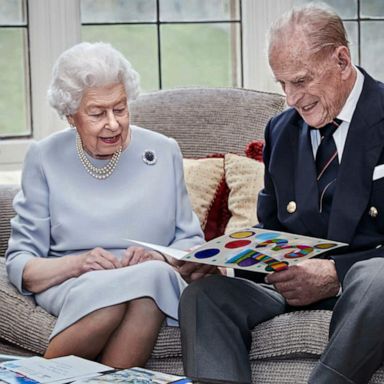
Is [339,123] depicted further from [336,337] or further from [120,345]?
[120,345]

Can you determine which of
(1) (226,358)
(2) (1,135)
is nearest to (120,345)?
(1) (226,358)

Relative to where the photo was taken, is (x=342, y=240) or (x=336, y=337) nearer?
A: (x=336, y=337)

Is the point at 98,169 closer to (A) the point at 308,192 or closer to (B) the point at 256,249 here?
(A) the point at 308,192

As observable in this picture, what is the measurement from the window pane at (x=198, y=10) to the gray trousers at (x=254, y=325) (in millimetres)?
1673

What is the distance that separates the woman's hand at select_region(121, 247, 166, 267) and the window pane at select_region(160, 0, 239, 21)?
150 cm

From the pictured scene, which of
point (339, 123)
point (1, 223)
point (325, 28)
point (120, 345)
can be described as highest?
point (325, 28)

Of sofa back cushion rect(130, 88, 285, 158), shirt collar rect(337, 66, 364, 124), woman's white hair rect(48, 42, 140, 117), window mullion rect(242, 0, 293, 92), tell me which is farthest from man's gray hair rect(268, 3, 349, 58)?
window mullion rect(242, 0, 293, 92)

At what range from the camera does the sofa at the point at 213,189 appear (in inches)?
97.7

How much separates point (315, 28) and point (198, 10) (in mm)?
1573

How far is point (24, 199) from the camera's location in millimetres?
2871

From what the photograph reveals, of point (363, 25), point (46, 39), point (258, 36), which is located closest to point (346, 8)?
point (363, 25)

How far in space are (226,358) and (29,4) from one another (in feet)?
6.51

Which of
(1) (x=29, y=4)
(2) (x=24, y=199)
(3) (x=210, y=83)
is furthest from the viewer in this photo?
(3) (x=210, y=83)

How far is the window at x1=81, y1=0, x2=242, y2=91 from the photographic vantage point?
395 cm
